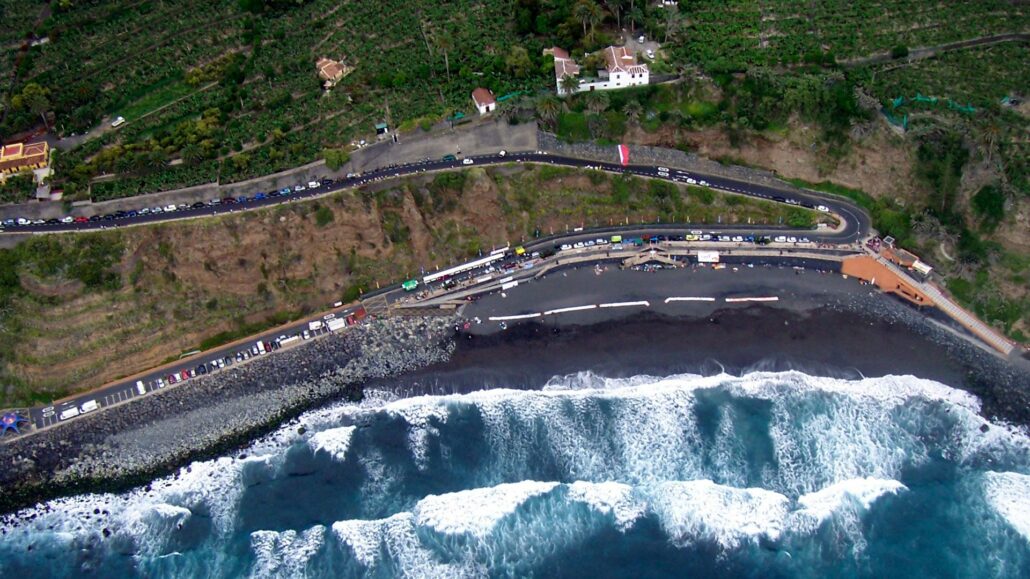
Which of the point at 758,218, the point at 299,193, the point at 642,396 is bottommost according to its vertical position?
the point at 642,396

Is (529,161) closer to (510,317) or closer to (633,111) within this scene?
(633,111)

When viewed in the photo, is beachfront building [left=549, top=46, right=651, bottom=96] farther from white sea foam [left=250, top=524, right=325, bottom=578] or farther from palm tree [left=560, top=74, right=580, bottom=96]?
white sea foam [left=250, top=524, right=325, bottom=578]

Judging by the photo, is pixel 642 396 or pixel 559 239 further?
pixel 559 239

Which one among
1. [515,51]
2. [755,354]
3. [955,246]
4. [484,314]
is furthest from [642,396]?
[515,51]

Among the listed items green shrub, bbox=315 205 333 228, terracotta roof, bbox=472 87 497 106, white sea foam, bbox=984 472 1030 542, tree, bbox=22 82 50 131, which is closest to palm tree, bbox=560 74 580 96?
terracotta roof, bbox=472 87 497 106

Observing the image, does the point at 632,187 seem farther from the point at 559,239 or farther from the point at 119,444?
the point at 119,444

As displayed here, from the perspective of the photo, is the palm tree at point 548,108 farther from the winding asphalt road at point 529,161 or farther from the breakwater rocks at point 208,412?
the breakwater rocks at point 208,412

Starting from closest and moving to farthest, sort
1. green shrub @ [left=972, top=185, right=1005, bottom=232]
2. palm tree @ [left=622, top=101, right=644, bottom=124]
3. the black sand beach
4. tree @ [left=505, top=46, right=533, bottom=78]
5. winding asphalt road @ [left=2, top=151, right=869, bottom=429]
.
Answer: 1. the black sand beach
2. winding asphalt road @ [left=2, top=151, right=869, bottom=429]
3. green shrub @ [left=972, top=185, right=1005, bottom=232]
4. palm tree @ [left=622, top=101, right=644, bottom=124]
5. tree @ [left=505, top=46, right=533, bottom=78]
